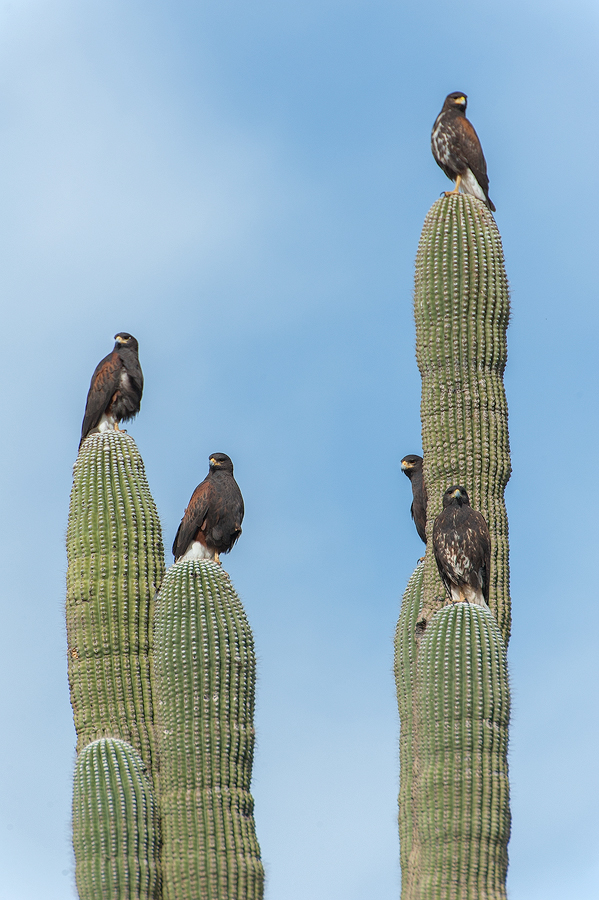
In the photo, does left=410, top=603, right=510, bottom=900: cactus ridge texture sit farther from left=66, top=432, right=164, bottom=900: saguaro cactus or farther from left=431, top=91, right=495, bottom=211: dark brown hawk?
left=431, top=91, right=495, bottom=211: dark brown hawk

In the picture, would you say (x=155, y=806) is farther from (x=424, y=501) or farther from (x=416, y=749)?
(x=424, y=501)

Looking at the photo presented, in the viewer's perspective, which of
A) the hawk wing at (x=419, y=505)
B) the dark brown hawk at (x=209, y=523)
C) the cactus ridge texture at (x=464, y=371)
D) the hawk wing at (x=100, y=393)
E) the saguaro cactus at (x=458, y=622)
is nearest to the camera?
the saguaro cactus at (x=458, y=622)

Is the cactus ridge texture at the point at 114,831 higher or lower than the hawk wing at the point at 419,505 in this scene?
lower

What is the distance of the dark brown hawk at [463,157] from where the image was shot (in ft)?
46.0

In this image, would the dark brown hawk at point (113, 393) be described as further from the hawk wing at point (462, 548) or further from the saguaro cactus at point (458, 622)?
the hawk wing at point (462, 548)

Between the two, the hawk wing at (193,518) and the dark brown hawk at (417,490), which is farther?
the dark brown hawk at (417,490)

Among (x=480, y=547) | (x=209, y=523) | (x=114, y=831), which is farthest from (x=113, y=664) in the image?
(x=480, y=547)

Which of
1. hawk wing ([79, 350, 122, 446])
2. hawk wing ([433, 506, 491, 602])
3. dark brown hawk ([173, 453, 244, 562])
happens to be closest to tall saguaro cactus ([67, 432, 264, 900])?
dark brown hawk ([173, 453, 244, 562])

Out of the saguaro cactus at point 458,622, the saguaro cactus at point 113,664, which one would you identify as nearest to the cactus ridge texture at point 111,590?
the saguaro cactus at point 113,664

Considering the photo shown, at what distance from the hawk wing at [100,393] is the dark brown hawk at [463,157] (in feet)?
13.5

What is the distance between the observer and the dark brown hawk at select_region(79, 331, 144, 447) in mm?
13977

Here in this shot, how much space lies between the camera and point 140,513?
12562mm

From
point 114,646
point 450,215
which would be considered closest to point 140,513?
point 114,646

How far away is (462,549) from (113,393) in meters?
4.34
